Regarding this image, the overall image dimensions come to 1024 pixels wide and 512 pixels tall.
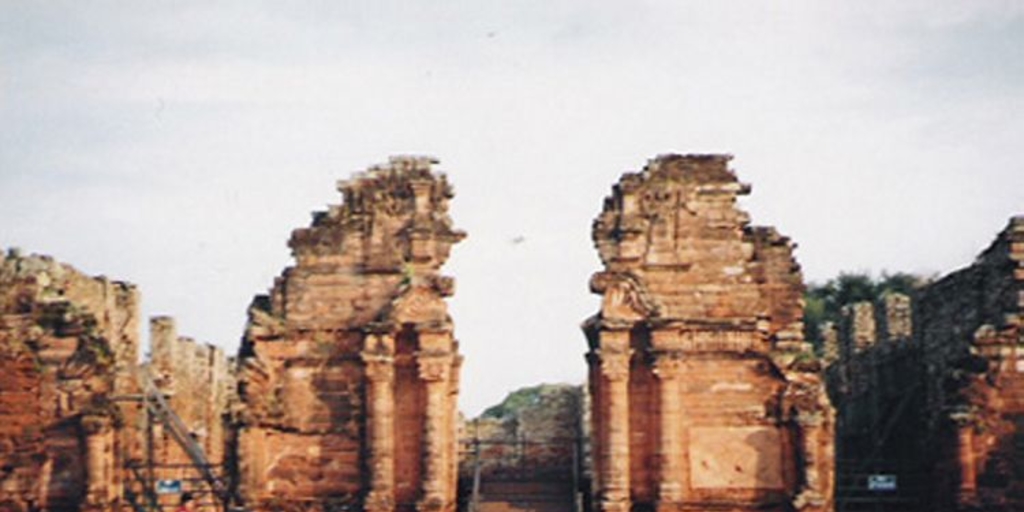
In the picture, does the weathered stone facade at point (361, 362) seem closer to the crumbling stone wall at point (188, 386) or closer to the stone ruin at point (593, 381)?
the stone ruin at point (593, 381)

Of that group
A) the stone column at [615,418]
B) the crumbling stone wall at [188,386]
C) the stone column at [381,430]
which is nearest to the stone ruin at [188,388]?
the crumbling stone wall at [188,386]

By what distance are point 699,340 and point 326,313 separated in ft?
17.4

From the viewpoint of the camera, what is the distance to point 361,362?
85.1 feet

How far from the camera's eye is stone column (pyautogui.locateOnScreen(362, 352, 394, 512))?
2533 centimetres

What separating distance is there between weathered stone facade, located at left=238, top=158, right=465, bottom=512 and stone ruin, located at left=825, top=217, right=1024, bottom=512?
20.1 ft

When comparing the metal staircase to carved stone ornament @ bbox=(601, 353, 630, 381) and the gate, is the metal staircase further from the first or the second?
carved stone ornament @ bbox=(601, 353, 630, 381)

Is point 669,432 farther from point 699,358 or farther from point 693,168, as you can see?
point 693,168

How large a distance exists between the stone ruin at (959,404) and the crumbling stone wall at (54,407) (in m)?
10.6

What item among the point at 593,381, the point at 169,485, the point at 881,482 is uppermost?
the point at 593,381

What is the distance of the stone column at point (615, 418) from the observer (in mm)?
25109

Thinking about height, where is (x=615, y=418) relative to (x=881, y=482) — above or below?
above

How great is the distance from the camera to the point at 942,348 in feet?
92.7

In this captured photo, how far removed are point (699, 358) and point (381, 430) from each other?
454 cm

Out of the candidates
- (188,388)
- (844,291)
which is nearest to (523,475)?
(188,388)
